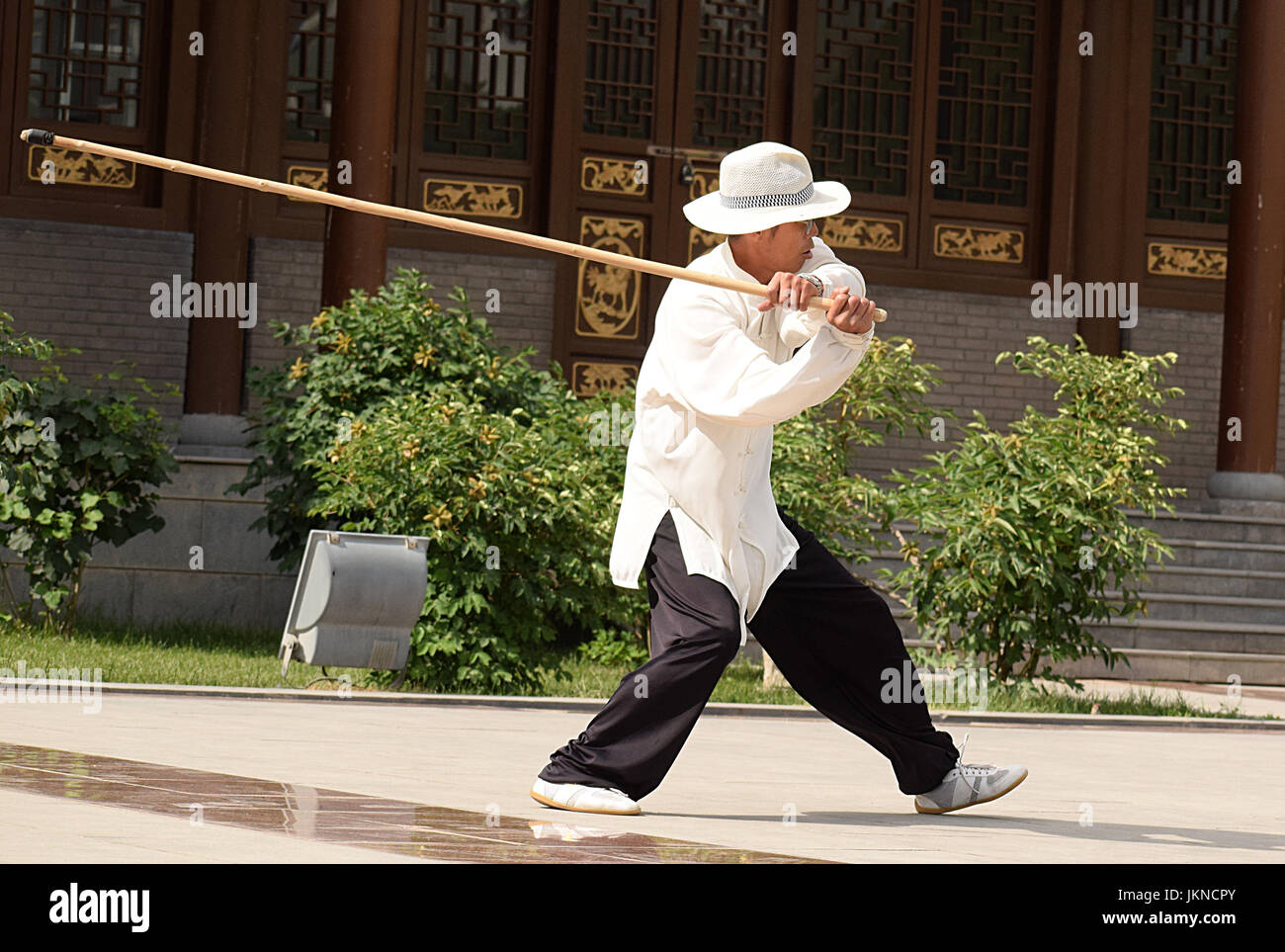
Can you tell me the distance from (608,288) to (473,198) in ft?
4.19

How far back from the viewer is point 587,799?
17.4 feet

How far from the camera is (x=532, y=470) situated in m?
9.56

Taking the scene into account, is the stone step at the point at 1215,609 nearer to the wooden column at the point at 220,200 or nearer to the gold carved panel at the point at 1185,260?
the gold carved panel at the point at 1185,260

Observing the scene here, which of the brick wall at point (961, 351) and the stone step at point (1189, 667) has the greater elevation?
the brick wall at point (961, 351)

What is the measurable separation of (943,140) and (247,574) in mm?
7146

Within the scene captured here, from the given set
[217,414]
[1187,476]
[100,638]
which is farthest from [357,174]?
[1187,476]

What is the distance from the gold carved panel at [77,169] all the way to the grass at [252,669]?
394 centimetres

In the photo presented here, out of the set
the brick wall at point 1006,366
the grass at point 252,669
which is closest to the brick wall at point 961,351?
the brick wall at point 1006,366

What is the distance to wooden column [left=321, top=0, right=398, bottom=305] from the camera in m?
12.8

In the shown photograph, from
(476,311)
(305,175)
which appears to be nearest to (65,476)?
(305,175)

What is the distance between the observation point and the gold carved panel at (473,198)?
15336 millimetres

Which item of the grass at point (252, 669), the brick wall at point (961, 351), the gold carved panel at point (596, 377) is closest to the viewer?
the grass at point (252, 669)

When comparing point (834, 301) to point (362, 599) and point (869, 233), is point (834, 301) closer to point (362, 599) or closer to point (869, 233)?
point (362, 599)

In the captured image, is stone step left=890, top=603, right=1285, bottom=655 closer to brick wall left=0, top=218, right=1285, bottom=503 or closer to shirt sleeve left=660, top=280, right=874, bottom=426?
brick wall left=0, top=218, right=1285, bottom=503
